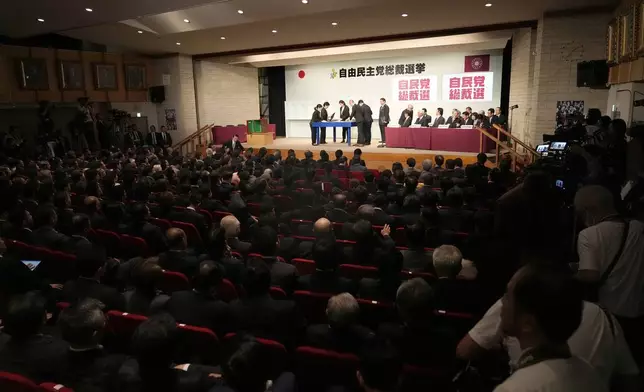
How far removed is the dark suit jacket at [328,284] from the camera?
113 inches

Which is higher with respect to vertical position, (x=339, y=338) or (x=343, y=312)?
(x=343, y=312)

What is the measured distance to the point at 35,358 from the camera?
2051mm

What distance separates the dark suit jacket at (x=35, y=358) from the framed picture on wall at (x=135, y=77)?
13.8 m

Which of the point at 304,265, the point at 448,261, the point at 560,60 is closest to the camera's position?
the point at 448,261

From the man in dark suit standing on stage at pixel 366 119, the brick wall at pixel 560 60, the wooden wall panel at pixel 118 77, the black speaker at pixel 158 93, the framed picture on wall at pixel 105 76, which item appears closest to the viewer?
the brick wall at pixel 560 60

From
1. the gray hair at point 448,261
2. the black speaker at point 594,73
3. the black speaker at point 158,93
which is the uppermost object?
the black speaker at point 158,93

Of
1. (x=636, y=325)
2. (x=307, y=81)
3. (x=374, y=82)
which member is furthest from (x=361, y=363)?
(x=307, y=81)

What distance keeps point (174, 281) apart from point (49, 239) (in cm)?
167

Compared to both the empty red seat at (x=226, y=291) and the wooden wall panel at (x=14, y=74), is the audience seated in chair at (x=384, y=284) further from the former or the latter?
the wooden wall panel at (x=14, y=74)

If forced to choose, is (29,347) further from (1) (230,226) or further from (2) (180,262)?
(1) (230,226)

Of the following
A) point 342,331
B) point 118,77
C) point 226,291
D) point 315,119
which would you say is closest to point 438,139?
point 315,119

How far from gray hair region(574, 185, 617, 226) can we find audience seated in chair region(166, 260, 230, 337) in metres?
2.13

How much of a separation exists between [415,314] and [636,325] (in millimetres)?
1417

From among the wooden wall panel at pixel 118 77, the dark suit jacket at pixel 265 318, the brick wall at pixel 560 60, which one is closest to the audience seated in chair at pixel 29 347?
the dark suit jacket at pixel 265 318
